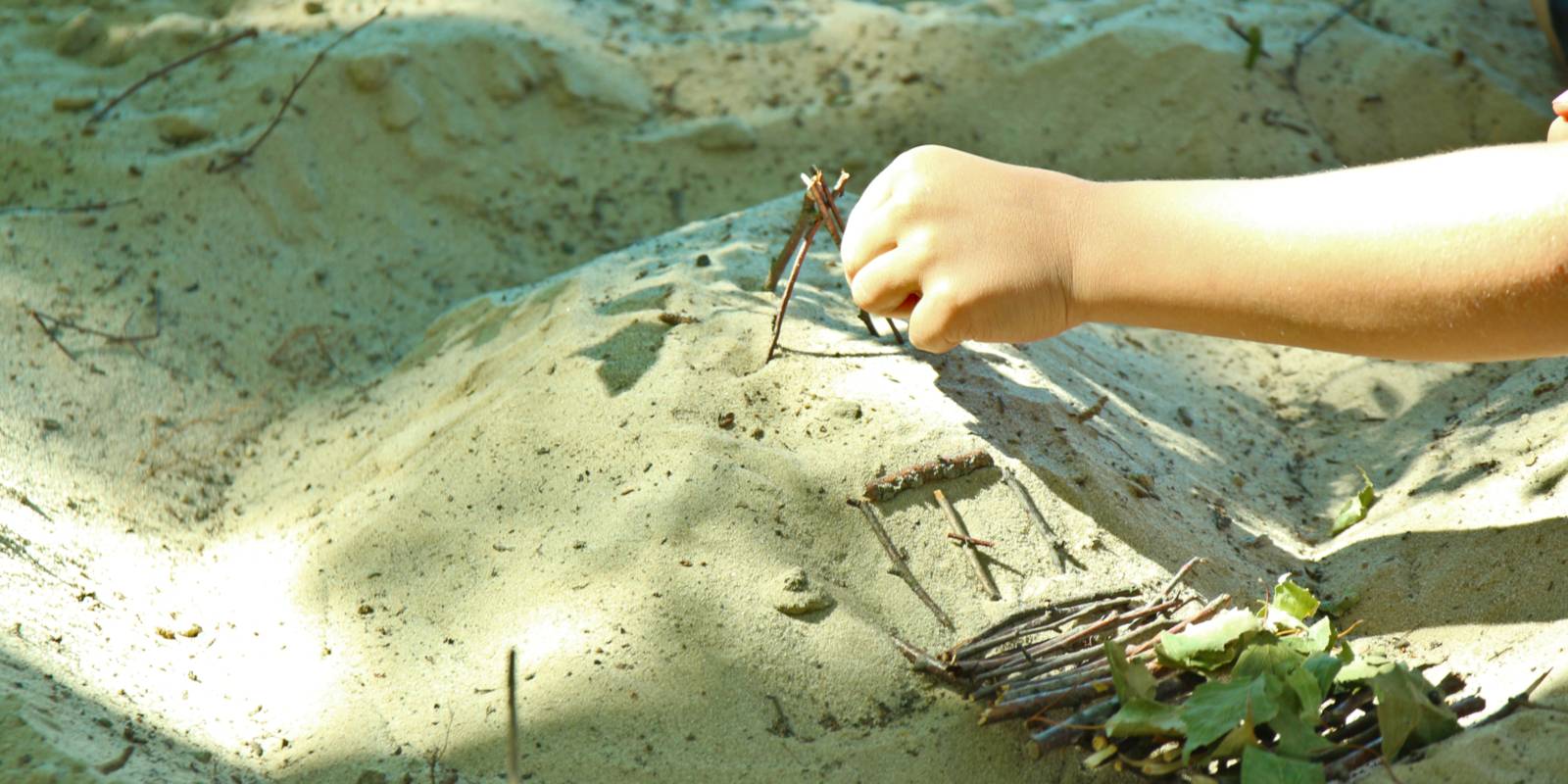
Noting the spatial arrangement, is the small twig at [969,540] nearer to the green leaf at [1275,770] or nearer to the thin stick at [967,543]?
the thin stick at [967,543]

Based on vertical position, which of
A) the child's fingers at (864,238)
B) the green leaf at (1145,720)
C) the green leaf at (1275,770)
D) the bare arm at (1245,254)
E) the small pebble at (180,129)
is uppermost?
the bare arm at (1245,254)

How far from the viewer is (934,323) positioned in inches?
94.8

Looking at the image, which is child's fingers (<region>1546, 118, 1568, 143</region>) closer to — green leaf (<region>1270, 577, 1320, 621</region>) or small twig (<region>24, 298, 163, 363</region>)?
green leaf (<region>1270, 577, 1320, 621</region>)

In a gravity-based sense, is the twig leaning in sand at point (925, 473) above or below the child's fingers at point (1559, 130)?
below

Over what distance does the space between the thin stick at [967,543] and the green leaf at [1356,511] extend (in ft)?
3.19

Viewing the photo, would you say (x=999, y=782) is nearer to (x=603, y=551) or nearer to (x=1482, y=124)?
Answer: (x=603, y=551)

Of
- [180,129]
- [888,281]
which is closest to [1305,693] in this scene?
[888,281]

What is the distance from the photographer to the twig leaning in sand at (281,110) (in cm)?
405

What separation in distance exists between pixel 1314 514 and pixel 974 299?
1.22 meters

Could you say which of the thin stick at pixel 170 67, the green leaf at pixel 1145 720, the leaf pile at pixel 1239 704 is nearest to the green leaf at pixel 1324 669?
the leaf pile at pixel 1239 704

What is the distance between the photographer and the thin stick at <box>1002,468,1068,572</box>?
250 centimetres

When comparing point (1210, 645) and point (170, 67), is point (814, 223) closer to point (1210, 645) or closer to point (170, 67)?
point (1210, 645)

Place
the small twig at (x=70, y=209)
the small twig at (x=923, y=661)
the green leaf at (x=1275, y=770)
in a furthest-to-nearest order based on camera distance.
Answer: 1. the small twig at (x=70, y=209)
2. the small twig at (x=923, y=661)
3. the green leaf at (x=1275, y=770)

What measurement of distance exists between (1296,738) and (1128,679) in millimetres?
256
